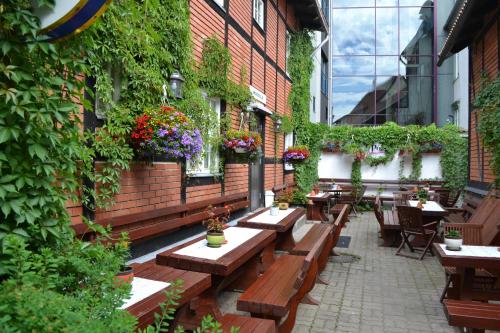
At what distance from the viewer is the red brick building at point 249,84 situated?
15.9ft

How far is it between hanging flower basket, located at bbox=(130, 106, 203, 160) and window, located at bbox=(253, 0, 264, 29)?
623cm

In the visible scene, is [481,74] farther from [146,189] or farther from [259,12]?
[146,189]

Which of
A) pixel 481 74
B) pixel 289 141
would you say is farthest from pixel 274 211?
pixel 289 141

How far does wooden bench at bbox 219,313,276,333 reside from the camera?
279 centimetres

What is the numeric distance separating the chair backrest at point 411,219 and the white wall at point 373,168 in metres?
7.50

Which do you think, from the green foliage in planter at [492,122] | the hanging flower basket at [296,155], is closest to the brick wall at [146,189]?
the green foliage in planter at [492,122]

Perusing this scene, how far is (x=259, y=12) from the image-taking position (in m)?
10.0

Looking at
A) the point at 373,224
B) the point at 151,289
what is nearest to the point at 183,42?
the point at 151,289

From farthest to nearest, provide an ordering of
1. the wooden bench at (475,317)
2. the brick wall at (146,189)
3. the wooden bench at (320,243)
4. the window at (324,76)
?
the window at (324,76), the wooden bench at (320,243), the brick wall at (146,189), the wooden bench at (475,317)

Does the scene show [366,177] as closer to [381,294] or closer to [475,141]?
[475,141]

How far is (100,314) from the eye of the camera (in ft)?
5.38

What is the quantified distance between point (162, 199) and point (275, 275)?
6.61 ft

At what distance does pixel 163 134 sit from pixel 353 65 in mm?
19459

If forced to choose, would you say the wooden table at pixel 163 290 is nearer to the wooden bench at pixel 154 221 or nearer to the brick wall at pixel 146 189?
the wooden bench at pixel 154 221
